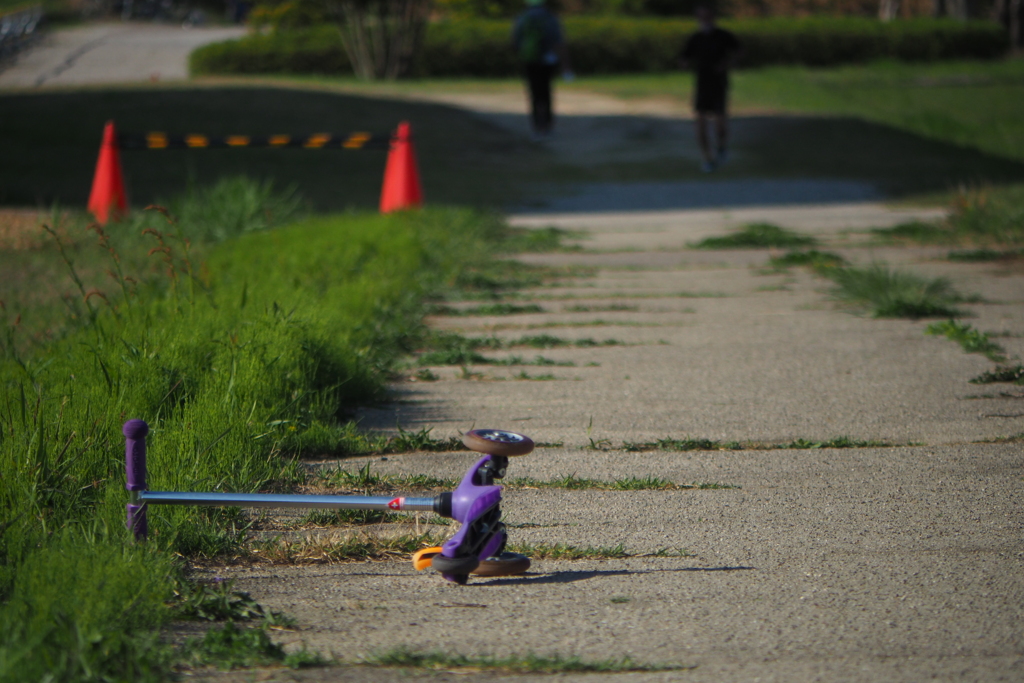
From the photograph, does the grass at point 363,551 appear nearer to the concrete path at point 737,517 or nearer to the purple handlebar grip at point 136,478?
the concrete path at point 737,517

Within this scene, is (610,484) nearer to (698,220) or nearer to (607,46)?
(698,220)

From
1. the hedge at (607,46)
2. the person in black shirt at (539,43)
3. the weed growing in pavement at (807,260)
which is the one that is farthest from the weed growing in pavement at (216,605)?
the hedge at (607,46)

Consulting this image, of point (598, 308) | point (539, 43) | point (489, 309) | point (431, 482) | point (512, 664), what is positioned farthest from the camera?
point (539, 43)

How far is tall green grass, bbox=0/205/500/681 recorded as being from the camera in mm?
2400

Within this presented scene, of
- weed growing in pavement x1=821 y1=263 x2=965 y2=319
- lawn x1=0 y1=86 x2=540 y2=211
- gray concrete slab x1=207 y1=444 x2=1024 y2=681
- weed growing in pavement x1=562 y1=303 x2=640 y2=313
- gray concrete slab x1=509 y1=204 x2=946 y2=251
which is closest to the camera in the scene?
gray concrete slab x1=207 y1=444 x2=1024 y2=681

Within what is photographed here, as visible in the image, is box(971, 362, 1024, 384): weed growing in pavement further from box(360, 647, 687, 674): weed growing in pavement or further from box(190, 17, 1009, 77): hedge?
box(190, 17, 1009, 77): hedge

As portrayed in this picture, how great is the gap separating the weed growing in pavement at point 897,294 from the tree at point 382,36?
2207cm

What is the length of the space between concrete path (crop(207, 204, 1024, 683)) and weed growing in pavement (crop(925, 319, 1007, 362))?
9 centimetres

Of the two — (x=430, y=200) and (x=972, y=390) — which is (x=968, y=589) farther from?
(x=430, y=200)

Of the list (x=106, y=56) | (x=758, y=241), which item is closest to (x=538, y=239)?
(x=758, y=241)

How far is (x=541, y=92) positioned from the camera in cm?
1617

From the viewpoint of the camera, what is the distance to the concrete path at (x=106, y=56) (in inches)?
1139

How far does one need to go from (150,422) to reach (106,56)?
33.6 m

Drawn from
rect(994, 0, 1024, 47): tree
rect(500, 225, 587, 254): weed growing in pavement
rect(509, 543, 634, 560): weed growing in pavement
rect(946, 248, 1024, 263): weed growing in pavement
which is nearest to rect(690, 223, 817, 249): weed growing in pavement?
rect(500, 225, 587, 254): weed growing in pavement
